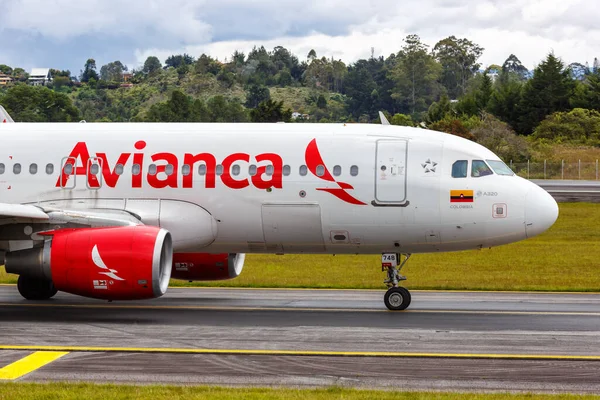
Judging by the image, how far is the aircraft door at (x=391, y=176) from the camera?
20906mm

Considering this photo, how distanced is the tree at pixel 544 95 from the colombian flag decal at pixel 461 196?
86.4 meters

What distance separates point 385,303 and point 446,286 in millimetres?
5663

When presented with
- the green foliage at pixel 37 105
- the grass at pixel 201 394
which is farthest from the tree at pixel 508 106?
the grass at pixel 201 394

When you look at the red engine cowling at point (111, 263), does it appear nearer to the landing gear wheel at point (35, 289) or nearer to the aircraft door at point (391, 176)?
the landing gear wheel at point (35, 289)

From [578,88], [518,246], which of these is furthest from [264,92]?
[518,246]

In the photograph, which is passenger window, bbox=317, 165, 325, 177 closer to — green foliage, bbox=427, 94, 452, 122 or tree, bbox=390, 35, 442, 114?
green foliage, bbox=427, 94, 452, 122

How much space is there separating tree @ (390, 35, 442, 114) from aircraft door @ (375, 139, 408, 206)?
172 meters

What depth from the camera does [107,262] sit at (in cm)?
1912

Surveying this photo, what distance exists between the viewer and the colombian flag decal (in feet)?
68.0

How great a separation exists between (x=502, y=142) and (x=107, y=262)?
65414 mm

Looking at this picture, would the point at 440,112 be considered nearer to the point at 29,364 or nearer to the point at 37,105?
the point at 37,105

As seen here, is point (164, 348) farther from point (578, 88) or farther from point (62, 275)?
point (578, 88)

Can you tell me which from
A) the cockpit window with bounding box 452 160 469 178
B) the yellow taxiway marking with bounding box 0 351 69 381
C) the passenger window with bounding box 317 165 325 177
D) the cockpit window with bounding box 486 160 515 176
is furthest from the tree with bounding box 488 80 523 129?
the yellow taxiway marking with bounding box 0 351 69 381

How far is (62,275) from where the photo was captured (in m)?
19.3
